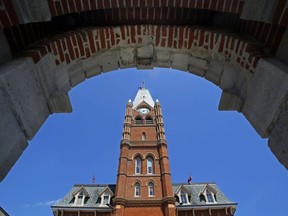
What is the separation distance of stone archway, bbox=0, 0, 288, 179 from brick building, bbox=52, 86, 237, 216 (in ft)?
62.3

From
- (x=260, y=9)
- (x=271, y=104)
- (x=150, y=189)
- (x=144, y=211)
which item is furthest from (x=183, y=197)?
(x=260, y=9)

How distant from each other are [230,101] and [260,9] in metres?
1.21

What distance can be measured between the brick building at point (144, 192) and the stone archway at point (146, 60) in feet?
62.3

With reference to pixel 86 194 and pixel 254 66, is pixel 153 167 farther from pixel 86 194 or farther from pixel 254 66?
pixel 254 66

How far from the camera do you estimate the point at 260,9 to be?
247 cm

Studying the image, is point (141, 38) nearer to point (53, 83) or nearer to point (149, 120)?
point (53, 83)

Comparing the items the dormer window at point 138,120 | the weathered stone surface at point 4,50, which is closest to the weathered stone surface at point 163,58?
the weathered stone surface at point 4,50

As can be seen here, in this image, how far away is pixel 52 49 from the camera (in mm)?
3094

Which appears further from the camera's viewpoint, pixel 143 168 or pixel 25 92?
pixel 143 168

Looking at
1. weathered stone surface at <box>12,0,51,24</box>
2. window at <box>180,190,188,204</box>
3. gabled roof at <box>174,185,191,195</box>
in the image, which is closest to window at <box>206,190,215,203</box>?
gabled roof at <box>174,185,191,195</box>

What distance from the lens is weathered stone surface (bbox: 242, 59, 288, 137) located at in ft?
7.64

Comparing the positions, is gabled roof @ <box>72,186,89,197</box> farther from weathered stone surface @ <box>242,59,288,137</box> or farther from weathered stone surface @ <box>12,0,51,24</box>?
weathered stone surface @ <box>12,0,51,24</box>

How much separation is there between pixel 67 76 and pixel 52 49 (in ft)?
1.51

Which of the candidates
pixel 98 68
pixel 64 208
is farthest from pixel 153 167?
pixel 98 68
